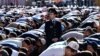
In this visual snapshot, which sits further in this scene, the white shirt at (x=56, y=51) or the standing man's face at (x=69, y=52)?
the white shirt at (x=56, y=51)

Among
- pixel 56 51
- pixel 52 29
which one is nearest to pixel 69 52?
pixel 56 51

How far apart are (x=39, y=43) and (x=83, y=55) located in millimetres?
4086

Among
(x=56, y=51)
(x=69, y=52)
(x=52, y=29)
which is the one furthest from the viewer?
(x=52, y=29)

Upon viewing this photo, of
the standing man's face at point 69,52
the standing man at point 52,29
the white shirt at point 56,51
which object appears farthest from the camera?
the standing man at point 52,29

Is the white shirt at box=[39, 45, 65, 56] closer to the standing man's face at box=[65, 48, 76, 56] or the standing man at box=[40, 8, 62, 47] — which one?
the standing man's face at box=[65, 48, 76, 56]

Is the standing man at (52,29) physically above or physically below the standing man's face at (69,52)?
below

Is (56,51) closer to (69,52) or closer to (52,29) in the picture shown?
(69,52)

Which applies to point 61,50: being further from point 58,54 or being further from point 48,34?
point 48,34

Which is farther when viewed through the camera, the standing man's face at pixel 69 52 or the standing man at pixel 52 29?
the standing man at pixel 52 29

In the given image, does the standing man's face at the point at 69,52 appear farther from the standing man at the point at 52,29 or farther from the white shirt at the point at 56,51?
the standing man at the point at 52,29

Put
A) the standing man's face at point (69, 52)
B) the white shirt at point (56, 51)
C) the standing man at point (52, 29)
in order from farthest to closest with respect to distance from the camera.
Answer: the standing man at point (52, 29)
the white shirt at point (56, 51)
the standing man's face at point (69, 52)

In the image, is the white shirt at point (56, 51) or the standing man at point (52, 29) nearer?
the white shirt at point (56, 51)

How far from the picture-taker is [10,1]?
6241cm

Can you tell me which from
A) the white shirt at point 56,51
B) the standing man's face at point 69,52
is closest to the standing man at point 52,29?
the white shirt at point 56,51
